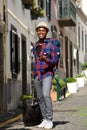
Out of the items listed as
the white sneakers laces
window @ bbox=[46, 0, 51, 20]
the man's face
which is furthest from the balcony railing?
the white sneakers laces

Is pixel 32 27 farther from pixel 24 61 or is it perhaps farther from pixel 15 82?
pixel 15 82

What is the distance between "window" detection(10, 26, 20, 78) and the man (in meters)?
8.42

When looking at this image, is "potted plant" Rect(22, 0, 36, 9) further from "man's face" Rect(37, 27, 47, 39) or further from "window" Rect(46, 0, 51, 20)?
"man's face" Rect(37, 27, 47, 39)

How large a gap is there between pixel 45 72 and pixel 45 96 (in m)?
0.43

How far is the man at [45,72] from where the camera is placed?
31.3 feet

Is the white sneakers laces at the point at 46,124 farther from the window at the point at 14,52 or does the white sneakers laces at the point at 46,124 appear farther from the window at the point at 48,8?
the window at the point at 48,8

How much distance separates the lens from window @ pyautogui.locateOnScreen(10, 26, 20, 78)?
1822cm

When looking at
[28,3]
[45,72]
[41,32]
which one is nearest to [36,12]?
[28,3]

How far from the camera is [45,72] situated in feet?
31.8

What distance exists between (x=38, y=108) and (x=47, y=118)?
0.36m

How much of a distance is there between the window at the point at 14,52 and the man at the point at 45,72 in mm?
8424

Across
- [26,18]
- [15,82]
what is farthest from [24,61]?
[15,82]

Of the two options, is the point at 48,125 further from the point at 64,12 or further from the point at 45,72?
the point at 64,12

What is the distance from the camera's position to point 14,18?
62.2 feet
